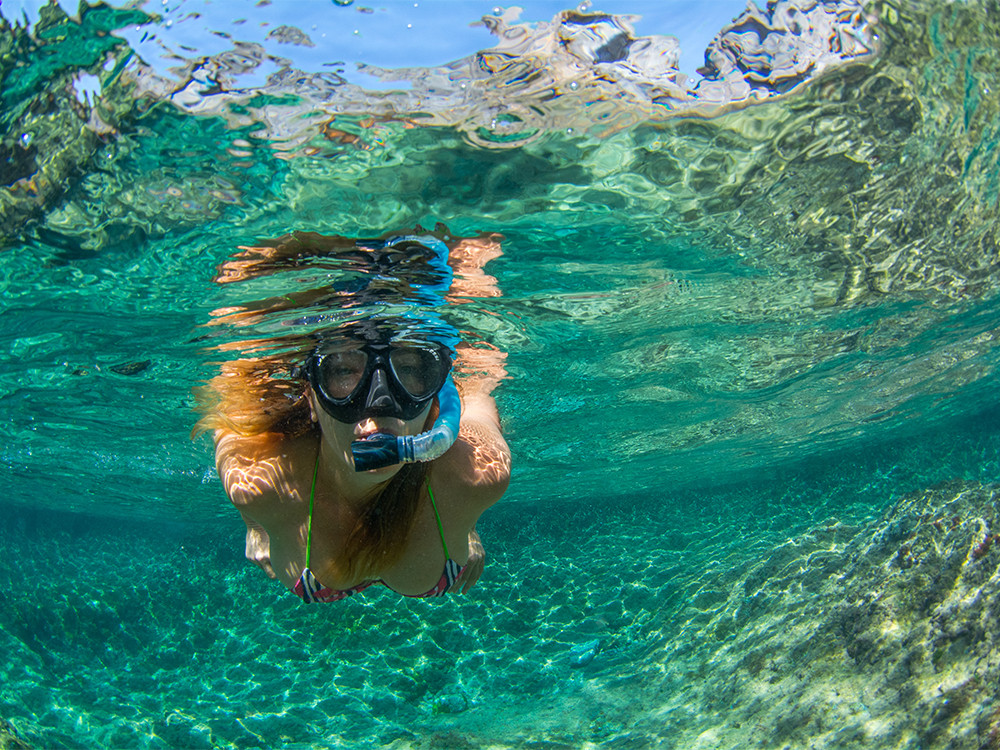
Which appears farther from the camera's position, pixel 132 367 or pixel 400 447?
pixel 132 367

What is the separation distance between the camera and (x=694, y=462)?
30297 millimetres

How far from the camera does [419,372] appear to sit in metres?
3.92

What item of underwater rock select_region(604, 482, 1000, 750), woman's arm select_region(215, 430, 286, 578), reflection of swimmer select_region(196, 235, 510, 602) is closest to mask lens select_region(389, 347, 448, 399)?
reflection of swimmer select_region(196, 235, 510, 602)

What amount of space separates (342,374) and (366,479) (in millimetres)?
834

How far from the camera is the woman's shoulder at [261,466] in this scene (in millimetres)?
4582

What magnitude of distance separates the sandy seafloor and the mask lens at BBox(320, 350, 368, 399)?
6783 millimetres

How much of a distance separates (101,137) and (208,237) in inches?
61.9

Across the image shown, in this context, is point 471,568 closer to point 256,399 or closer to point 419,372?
point 419,372

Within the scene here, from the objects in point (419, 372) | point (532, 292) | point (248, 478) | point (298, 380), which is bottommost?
point (248, 478)

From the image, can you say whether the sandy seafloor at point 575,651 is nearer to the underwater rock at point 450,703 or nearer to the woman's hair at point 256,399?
the underwater rock at point 450,703

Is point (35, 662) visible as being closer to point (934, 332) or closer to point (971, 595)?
point (971, 595)

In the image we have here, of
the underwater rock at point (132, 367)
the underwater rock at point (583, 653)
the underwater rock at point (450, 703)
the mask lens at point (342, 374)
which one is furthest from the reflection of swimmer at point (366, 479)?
the underwater rock at point (583, 653)

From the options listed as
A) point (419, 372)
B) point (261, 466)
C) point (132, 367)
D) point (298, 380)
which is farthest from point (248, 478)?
point (132, 367)

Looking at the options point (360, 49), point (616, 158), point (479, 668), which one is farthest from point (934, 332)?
point (360, 49)
